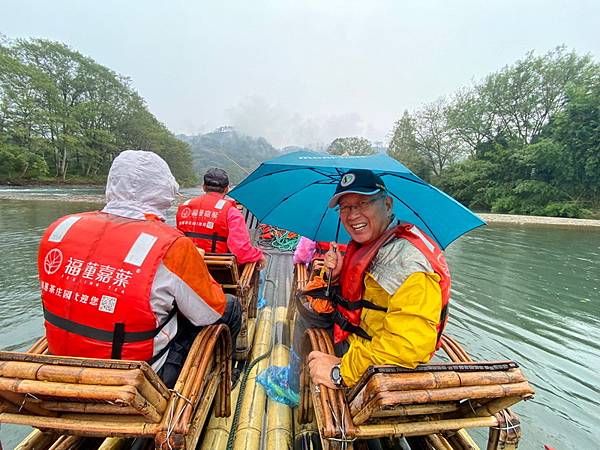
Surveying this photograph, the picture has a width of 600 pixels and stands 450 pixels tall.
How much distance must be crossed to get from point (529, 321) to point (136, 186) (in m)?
5.83

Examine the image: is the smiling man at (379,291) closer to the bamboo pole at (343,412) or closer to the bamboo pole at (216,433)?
the bamboo pole at (343,412)

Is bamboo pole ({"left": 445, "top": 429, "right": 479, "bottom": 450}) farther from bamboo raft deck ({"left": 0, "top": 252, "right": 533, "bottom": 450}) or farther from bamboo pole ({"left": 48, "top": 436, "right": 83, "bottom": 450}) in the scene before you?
bamboo pole ({"left": 48, "top": 436, "right": 83, "bottom": 450})

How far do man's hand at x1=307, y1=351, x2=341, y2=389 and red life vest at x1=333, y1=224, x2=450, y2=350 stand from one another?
0.18 metres

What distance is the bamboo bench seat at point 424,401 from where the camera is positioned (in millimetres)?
1029

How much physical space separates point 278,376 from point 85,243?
170 centimetres

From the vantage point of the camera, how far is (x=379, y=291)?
1.47m

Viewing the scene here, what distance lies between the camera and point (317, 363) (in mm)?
1520

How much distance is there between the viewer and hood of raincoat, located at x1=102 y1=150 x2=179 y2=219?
1.43m

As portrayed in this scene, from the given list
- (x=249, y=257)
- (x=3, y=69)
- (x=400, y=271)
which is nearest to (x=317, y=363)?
(x=400, y=271)

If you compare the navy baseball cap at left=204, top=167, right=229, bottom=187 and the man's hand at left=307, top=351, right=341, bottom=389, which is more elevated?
the navy baseball cap at left=204, top=167, right=229, bottom=187

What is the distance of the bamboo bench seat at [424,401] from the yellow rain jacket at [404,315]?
0.07 metres

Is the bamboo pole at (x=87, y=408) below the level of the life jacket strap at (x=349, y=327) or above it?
below

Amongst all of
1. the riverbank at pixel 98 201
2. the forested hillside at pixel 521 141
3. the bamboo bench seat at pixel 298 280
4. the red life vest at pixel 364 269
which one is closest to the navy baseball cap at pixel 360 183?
the red life vest at pixel 364 269

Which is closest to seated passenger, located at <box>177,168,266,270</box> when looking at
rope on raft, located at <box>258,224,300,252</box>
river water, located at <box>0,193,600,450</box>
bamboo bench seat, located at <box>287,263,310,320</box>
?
bamboo bench seat, located at <box>287,263,310,320</box>
